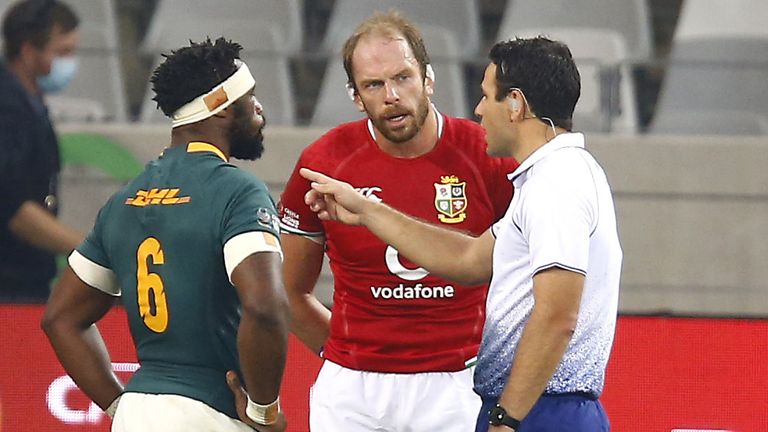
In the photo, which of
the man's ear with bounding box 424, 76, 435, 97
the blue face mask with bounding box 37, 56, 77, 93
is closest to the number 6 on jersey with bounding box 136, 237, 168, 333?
the man's ear with bounding box 424, 76, 435, 97

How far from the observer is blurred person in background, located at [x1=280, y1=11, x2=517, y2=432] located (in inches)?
160

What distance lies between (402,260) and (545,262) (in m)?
0.96

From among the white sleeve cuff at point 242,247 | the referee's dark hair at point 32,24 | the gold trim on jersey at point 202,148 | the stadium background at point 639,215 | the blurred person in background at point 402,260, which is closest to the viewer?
the white sleeve cuff at point 242,247

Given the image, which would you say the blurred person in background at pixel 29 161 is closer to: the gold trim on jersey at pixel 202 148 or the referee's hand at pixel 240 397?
the gold trim on jersey at pixel 202 148

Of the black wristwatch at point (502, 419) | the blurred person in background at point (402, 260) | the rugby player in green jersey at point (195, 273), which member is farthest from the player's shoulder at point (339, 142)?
the black wristwatch at point (502, 419)

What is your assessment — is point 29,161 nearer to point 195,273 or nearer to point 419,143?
point 419,143

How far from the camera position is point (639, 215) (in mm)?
6656

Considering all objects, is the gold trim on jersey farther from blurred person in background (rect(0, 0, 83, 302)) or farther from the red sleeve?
blurred person in background (rect(0, 0, 83, 302))

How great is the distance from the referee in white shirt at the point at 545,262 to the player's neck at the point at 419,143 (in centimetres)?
63

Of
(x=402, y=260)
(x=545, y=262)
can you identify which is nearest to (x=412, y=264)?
(x=402, y=260)

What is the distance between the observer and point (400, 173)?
4160 mm

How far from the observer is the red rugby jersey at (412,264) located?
4102 mm

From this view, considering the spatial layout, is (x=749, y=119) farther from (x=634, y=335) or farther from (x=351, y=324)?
(x=351, y=324)

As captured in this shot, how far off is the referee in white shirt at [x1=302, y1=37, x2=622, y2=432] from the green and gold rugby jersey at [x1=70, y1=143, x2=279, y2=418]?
1.98ft
